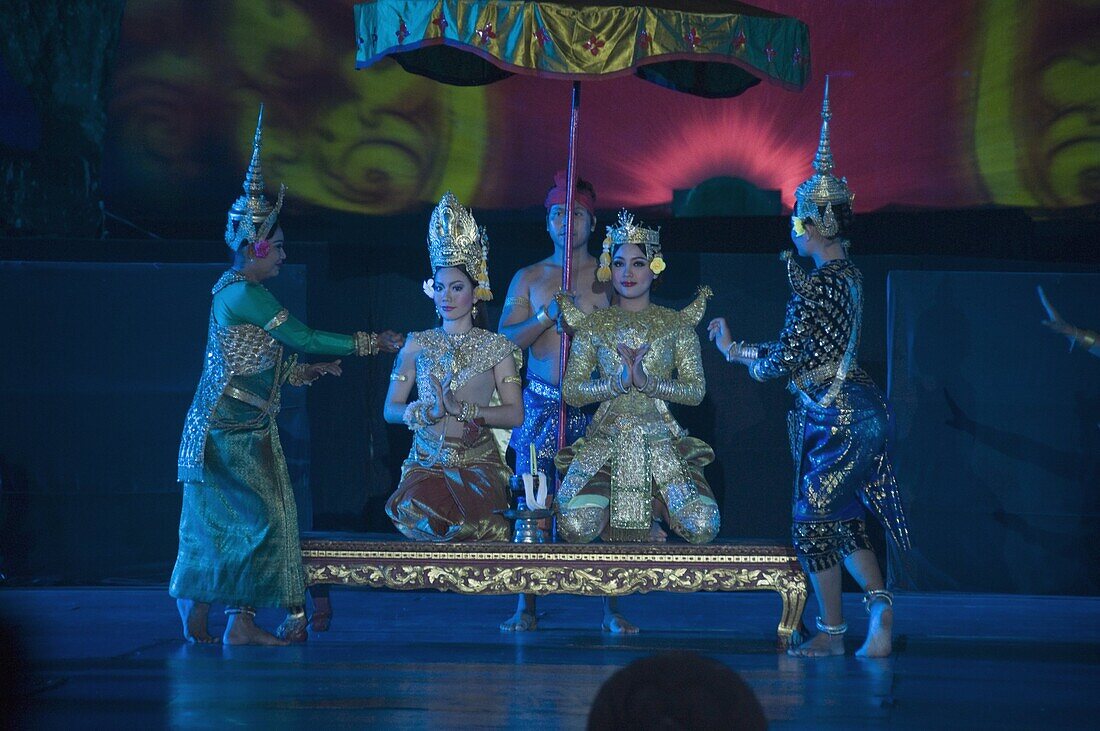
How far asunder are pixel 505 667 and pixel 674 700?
2.67 m

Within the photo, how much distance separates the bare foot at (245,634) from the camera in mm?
4746

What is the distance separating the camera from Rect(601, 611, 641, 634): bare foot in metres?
5.25

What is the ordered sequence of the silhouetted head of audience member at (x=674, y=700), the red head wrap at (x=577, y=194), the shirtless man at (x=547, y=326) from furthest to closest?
the red head wrap at (x=577, y=194) < the shirtless man at (x=547, y=326) < the silhouetted head of audience member at (x=674, y=700)

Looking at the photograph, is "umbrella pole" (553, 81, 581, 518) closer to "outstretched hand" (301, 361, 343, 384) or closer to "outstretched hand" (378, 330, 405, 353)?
"outstretched hand" (378, 330, 405, 353)

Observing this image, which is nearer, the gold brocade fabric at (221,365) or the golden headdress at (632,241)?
the gold brocade fabric at (221,365)

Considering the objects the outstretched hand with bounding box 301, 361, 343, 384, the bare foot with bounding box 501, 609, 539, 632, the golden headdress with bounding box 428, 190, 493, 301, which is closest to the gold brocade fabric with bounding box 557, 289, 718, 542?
the golden headdress with bounding box 428, 190, 493, 301

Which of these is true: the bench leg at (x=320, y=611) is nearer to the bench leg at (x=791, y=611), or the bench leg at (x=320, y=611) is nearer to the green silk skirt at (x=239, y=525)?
the green silk skirt at (x=239, y=525)

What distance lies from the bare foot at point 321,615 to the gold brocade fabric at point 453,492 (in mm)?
470

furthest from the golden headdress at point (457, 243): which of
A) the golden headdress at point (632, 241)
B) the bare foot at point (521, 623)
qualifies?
the bare foot at point (521, 623)

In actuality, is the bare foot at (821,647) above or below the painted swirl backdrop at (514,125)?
below

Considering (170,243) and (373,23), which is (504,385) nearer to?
(373,23)

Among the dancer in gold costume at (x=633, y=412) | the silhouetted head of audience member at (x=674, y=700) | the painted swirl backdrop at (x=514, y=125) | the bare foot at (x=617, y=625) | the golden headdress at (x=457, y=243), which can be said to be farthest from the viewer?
the painted swirl backdrop at (x=514, y=125)

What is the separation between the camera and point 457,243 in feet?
16.6

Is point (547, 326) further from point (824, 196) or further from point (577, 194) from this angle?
point (824, 196)
